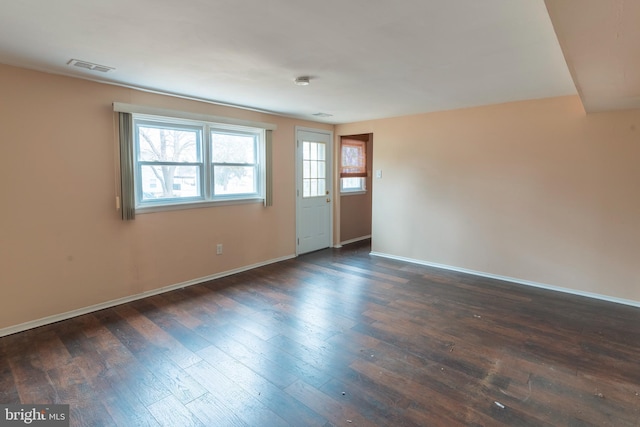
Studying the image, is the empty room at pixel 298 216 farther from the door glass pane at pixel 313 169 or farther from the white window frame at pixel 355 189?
the white window frame at pixel 355 189

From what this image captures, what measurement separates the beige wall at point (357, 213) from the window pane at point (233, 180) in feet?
6.78

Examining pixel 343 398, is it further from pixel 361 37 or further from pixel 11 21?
pixel 11 21

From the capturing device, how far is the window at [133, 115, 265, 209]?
12.1 ft

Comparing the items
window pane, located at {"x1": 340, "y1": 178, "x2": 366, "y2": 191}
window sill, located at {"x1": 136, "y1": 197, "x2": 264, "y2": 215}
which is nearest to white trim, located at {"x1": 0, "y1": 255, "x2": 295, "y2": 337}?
window sill, located at {"x1": 136, "y1": 197, "x2": 264, "y2": 215}

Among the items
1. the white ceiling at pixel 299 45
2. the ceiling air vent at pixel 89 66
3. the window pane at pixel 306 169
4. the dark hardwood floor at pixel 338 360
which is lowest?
the dark hardwood floor at pixel 338 360

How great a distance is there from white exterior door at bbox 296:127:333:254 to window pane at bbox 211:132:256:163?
0.89 metres

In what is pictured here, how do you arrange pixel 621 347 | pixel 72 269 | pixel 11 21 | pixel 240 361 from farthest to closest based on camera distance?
pixel 72 269 < pixel 621 347 < pixel 240 361 < pixel 11 21

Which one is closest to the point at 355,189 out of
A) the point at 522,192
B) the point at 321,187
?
the point at 321,187

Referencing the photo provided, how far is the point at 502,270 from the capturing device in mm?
4336

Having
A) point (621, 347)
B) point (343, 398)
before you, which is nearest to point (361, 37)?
point (343, 398)

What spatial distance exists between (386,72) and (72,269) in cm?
354

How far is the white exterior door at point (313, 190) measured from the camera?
554 cm

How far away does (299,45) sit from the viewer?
2.32 meters

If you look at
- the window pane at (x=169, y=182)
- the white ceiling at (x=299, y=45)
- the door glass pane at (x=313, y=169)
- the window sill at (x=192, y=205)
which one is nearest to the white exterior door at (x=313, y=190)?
the door glass pane at (x=313, y=169)
